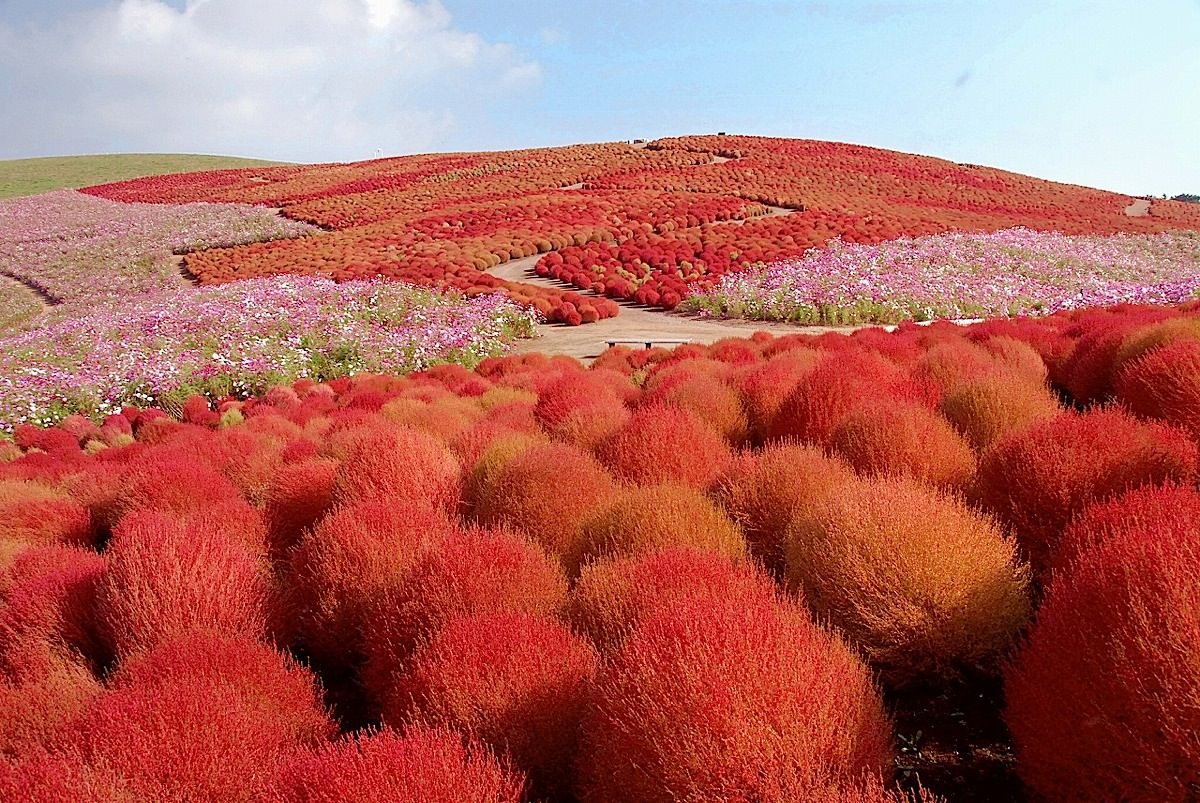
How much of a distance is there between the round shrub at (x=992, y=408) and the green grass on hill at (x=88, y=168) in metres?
73.5

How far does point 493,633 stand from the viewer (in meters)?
3.05

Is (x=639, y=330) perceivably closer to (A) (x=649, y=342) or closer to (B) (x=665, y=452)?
(A) (x=649, y=342)

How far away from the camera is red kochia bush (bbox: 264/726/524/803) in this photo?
2.25 m

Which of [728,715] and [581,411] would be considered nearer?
[728,715]

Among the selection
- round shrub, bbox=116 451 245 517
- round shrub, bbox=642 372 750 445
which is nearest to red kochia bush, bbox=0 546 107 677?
round shrub, bbox=116 451 245 517

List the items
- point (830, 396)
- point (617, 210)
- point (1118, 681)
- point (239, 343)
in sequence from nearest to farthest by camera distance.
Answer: point (1118, 681)
point (830, 396)
point (239, 343)
point (617, 210)

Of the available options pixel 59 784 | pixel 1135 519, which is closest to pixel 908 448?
pixel 1135 519

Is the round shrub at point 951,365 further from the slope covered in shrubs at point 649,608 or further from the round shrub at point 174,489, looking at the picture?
the round shrub at point 174,489

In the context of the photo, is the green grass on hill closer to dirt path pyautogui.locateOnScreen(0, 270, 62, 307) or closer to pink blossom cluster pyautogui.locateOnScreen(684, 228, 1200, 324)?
dirt path pyautogui.locateOnScreen(0, 270, 62, 307)

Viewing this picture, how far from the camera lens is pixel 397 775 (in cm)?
232

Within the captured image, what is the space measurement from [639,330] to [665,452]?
12.5 meters

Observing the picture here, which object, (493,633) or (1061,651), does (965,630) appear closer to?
(1061,651)

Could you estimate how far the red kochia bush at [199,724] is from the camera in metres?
2.62

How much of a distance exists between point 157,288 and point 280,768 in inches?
1108
